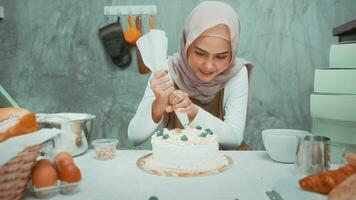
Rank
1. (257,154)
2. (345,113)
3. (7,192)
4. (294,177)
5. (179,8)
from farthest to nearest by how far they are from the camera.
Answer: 1. (179,8)
2. (345,113)
3. (257,154)
4. (294,177)
5. (7,192)

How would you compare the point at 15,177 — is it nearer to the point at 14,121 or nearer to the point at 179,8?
the point at 14,121

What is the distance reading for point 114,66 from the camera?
9.07 feet

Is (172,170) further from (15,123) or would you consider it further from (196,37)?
(196,37)

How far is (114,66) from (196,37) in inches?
48.8

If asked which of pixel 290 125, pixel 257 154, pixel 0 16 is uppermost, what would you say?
pixel 0 16

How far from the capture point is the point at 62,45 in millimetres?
2775

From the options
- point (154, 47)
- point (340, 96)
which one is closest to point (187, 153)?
point (154, 47)

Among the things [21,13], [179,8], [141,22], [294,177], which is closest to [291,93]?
[179,8]

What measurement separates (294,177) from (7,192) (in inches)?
29.0

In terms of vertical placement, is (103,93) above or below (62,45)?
below

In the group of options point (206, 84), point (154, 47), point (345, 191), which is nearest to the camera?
point (345, 191)

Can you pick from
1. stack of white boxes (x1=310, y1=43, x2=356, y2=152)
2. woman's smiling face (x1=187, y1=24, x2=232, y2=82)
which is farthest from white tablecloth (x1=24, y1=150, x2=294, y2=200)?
stack of white boxes (x1=310, y1=43, x2=356, y2=152)

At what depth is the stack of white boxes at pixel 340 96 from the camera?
72.2 inches

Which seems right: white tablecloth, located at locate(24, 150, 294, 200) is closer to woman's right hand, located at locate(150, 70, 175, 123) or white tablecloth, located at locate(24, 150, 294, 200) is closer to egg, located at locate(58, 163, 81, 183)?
egg, located at locate(58, 163, 81, 183)
